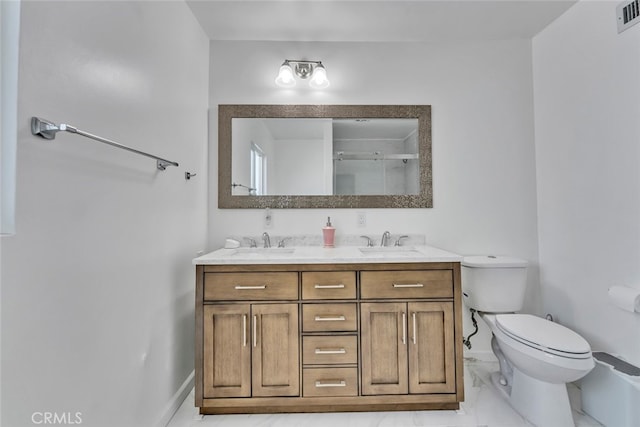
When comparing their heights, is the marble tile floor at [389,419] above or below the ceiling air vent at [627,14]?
below

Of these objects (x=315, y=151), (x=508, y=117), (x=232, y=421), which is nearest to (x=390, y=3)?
(x=315, y=151)

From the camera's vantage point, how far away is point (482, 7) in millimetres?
1855

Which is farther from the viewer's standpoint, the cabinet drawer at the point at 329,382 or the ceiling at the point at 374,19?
the ceiling at the point at 374,19

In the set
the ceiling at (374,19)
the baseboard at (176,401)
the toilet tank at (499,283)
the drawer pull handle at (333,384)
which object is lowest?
the baseboard at (176,401)

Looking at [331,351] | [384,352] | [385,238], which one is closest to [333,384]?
[331,351]

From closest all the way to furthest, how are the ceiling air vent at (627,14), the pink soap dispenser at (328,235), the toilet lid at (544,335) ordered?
the toilet lid at (544,335) < the ceiling air vent at (627,14) < the pink soap dispenser at (328,235)

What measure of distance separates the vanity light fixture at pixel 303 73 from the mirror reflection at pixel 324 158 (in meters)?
0.26

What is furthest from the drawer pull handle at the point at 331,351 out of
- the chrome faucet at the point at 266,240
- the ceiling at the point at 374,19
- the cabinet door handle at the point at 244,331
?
the ceiling at the point at 374,19

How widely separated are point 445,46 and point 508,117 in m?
0.71

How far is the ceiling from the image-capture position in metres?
1.82

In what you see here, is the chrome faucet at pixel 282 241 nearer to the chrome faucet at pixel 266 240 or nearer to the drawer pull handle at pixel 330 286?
the chrome faucet at pixel 266 240

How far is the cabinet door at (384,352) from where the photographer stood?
1.54 meters

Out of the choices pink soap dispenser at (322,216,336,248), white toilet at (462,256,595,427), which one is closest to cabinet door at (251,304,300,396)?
pink soap dispenser at (322,216,336,248)

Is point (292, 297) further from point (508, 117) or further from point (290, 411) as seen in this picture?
point (508, 117)
